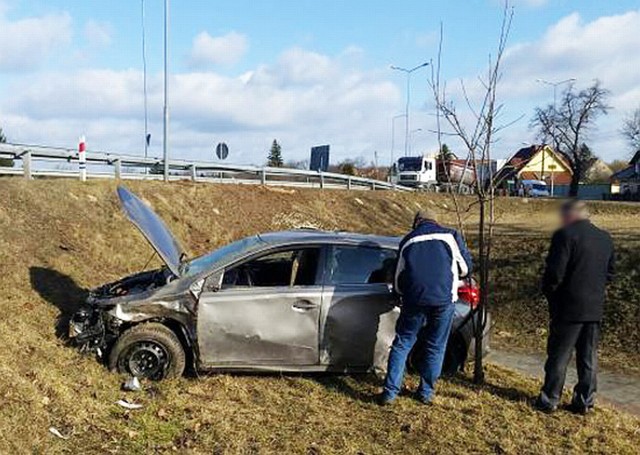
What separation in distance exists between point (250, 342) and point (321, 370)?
709mm

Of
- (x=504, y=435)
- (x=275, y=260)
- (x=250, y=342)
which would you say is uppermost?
(x=275, y=260)

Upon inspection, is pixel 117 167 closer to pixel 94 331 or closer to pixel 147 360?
pixel 94 331

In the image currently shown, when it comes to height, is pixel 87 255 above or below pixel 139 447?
above

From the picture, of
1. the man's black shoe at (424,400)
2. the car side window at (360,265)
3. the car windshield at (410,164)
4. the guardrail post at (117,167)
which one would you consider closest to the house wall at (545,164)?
the car windshield at (410,164)

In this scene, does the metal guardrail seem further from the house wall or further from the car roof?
the house wall

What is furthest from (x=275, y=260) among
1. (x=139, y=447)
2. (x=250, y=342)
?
(x=139, y=447)

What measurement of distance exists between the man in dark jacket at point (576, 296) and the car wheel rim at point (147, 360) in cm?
331

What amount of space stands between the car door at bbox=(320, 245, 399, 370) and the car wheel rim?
4.75 feet

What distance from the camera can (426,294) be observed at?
5527mm

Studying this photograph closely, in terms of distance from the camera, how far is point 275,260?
255 inches

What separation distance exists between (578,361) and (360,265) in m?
2.06

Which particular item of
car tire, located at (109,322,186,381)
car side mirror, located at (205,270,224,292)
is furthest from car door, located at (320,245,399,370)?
car tire, located at (109,322,186,381)

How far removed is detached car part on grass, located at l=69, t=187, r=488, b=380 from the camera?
605cm

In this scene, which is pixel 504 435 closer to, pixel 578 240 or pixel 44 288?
pixel 578 240
